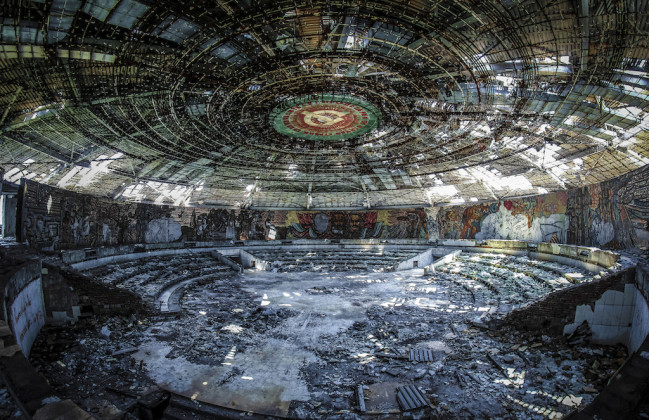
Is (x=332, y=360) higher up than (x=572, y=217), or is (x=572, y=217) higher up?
(x=572, y=217)

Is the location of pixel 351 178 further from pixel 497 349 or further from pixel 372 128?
pixel 497 349

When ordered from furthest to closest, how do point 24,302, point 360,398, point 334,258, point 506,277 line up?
point 334,258
point 506,277
point 24,302
point 360,398

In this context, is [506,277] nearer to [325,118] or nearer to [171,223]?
[325,118]

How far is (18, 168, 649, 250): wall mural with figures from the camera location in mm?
19109

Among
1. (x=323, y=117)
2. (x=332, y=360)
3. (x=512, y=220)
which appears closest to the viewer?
(x=332, y=360)

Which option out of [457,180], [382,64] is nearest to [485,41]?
[382,64]

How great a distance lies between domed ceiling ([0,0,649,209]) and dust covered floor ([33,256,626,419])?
30.5 ft

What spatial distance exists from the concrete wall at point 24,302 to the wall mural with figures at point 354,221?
8364mm

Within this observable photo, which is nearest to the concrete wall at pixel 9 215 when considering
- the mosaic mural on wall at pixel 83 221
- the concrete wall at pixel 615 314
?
the mosaic mural on wall at pixel 83 221

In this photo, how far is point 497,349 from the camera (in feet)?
38.1

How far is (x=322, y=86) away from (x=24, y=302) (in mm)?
13682

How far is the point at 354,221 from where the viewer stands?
39875mm

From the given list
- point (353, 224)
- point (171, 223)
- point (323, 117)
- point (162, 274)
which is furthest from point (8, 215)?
point (353, 224)

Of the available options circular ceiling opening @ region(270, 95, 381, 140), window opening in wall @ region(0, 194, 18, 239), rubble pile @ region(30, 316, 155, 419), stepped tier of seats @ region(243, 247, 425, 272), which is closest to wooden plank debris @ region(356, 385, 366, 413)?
rubble pile @ region(30, 316, 155, 419)
